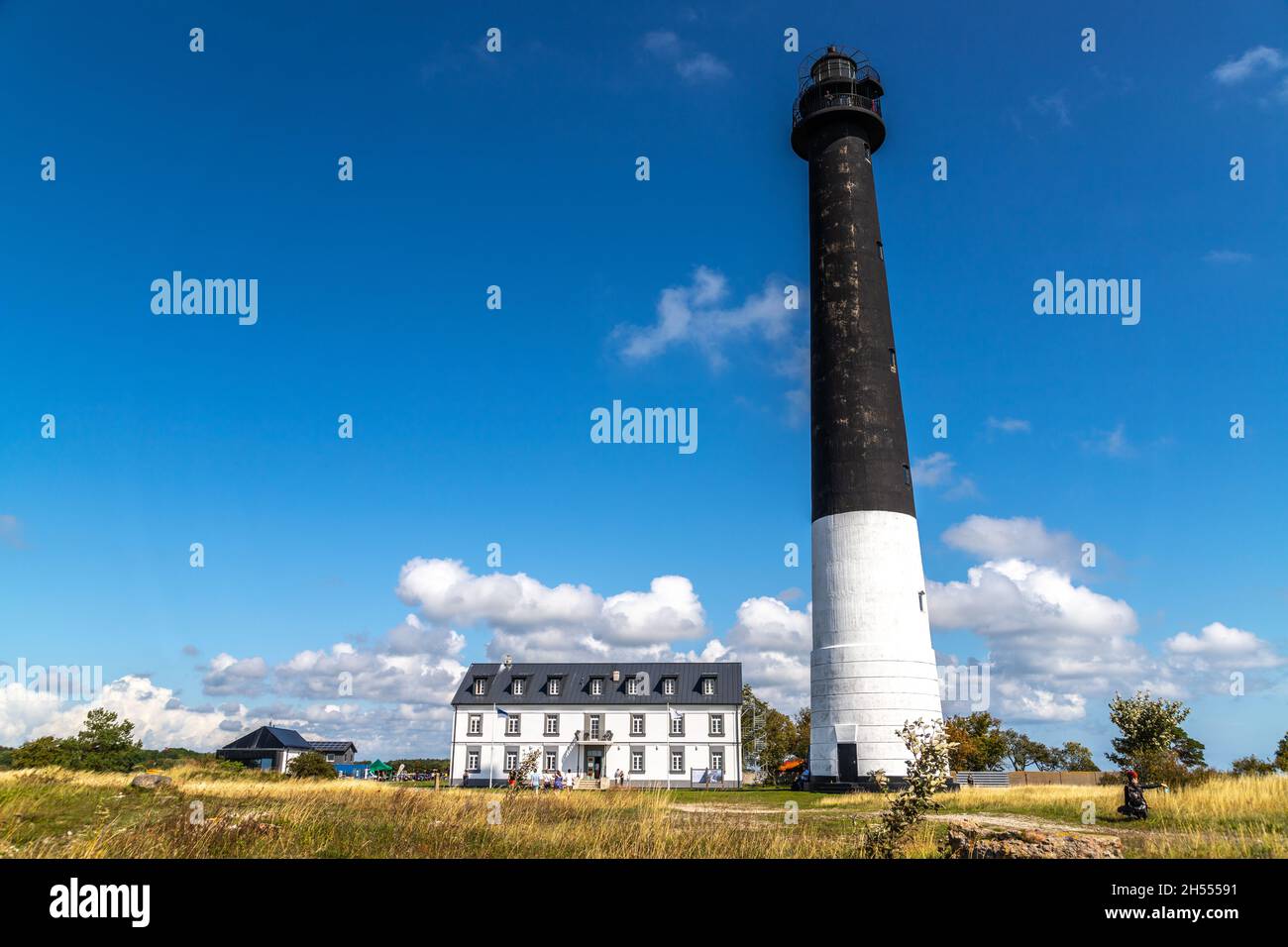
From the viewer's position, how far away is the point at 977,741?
168 ft

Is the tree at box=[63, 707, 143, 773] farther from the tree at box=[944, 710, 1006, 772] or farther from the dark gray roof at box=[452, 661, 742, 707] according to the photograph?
the tree at box=[944, 710, 1006, 772]

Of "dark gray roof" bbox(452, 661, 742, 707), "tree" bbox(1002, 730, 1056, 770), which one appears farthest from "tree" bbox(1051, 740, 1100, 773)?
"dark gray roof" bbox(452, 661, 742, 707)

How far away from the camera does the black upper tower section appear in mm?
28016

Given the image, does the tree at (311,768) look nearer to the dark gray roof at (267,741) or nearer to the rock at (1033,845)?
the dark gray roof at (267,741)

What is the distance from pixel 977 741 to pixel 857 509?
31729mm

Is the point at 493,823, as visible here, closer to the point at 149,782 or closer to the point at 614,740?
the point at 149,782

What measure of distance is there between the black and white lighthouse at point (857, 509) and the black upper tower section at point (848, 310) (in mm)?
46

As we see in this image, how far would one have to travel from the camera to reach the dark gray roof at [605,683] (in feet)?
176

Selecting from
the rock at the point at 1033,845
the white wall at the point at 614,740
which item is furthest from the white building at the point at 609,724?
the rock at the point at 1033,845

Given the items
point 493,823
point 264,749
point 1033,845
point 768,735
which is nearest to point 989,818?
point 1033,845
